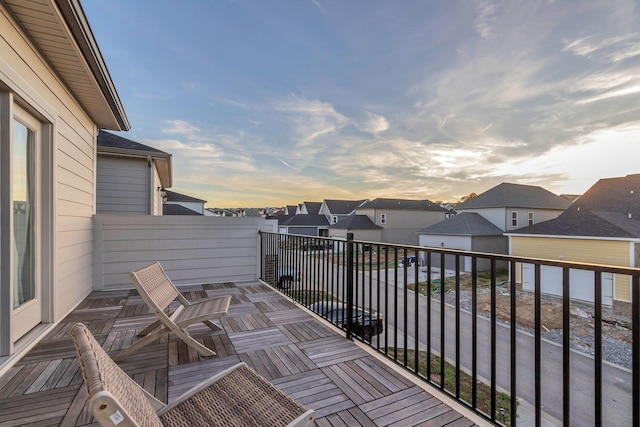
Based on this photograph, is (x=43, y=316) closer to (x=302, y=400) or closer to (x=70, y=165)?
(x=70, y=165)

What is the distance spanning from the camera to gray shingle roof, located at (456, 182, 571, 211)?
19172 millimetres

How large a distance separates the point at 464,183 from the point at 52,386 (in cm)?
2523

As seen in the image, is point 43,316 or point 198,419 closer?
point 198,419

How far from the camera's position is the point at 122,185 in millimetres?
6910

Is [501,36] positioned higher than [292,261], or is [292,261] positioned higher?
[501,36]

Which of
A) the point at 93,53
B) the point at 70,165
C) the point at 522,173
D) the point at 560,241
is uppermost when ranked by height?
the point at 522,173

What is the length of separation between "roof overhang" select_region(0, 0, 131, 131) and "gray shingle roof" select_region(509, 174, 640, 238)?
54.2ft

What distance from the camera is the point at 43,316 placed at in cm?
298

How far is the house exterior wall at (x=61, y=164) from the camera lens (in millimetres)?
2320

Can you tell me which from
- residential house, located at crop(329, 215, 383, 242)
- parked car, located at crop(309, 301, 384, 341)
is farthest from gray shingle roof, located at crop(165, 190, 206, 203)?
parked car, located at crop(309, 301, 384, 341)

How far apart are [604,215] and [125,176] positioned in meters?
19.5

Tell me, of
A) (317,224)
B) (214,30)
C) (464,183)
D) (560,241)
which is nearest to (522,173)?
(464,183)

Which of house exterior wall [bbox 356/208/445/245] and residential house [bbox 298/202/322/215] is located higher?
residential house [bbox 298/202/322/215]

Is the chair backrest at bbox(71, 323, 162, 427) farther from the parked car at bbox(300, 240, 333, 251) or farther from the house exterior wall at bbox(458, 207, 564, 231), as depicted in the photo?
the house exterior wall at bbox(458, 207, 564, 231)
